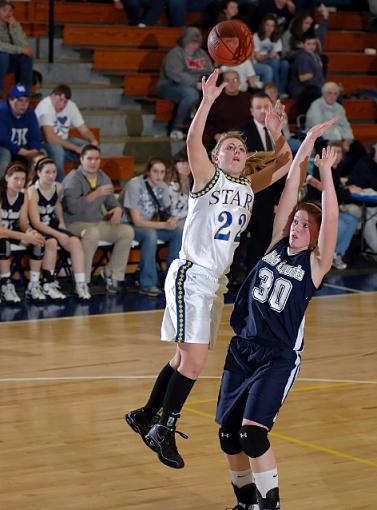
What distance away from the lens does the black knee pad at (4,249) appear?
34.9 feet

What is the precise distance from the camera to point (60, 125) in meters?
12.5

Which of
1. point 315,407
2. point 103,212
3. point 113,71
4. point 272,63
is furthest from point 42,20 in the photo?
Result: point 315,407

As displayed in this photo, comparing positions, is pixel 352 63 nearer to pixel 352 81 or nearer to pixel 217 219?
pixel 352 81

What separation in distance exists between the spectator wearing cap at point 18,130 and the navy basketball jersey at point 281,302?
656cm

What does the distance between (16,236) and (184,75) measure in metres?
3.89

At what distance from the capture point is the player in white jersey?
19.7ft

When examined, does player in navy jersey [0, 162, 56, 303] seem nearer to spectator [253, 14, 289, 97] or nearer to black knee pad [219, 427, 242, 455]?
spectator [253, 14, 289, 97]

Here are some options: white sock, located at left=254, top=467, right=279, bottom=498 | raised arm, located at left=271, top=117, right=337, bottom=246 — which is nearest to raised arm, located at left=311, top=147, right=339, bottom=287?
raised arm, located at left=271, top=117, right=337, bottom=246

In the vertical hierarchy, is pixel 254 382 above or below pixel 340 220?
above

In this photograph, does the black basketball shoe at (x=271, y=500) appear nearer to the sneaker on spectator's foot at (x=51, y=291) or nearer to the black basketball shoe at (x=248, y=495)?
the black basketball shoe at (x=248, y=495)

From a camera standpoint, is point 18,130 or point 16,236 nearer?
point 16,236

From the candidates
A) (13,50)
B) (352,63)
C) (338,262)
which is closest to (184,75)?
(13,50)

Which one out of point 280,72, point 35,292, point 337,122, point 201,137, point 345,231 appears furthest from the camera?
point 280,72

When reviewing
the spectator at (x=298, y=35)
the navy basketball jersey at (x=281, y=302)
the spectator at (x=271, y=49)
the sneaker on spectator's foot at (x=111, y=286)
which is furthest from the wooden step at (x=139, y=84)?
the navy basketball jersey at (x=281, y=302)
